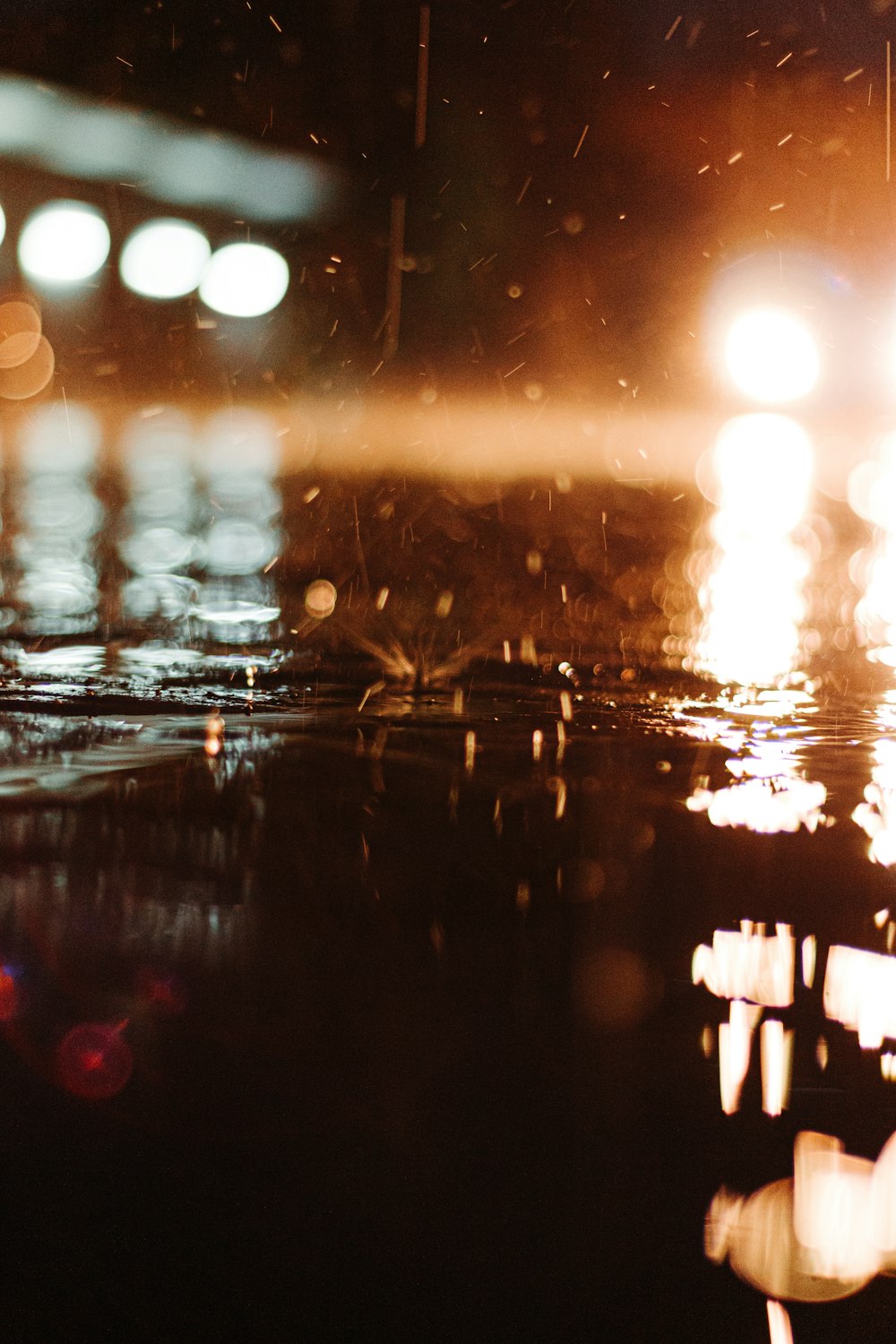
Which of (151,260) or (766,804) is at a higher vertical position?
(151,260)

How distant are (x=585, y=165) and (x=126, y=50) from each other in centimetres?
595

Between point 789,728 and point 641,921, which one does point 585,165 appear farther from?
point 641,921

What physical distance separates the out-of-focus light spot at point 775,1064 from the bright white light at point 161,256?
17.4 meters

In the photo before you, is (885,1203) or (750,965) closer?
(885,1203)

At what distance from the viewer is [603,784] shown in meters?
3.46

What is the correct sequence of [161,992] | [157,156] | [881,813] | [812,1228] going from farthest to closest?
1. [157,156]
2. [881,813]
3. [161,992]
4. [812,1228]

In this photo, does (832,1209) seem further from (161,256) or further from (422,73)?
(161,256)

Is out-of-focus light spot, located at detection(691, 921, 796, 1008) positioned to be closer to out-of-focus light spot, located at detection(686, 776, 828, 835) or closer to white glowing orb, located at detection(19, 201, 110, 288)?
out-of-focus light spot, located at detection(686, 776, 828, 835)

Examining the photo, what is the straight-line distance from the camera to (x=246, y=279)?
57.5 feet

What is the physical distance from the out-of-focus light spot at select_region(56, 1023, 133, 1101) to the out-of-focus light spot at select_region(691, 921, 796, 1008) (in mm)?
956

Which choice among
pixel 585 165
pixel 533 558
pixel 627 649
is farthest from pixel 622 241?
pixel 627 649

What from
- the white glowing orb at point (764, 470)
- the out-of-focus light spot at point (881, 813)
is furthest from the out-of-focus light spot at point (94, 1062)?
the white glowing orb at point (764, 470)

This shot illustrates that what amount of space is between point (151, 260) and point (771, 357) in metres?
12.1

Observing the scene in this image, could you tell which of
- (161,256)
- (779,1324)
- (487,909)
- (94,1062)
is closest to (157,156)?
(161,256)
